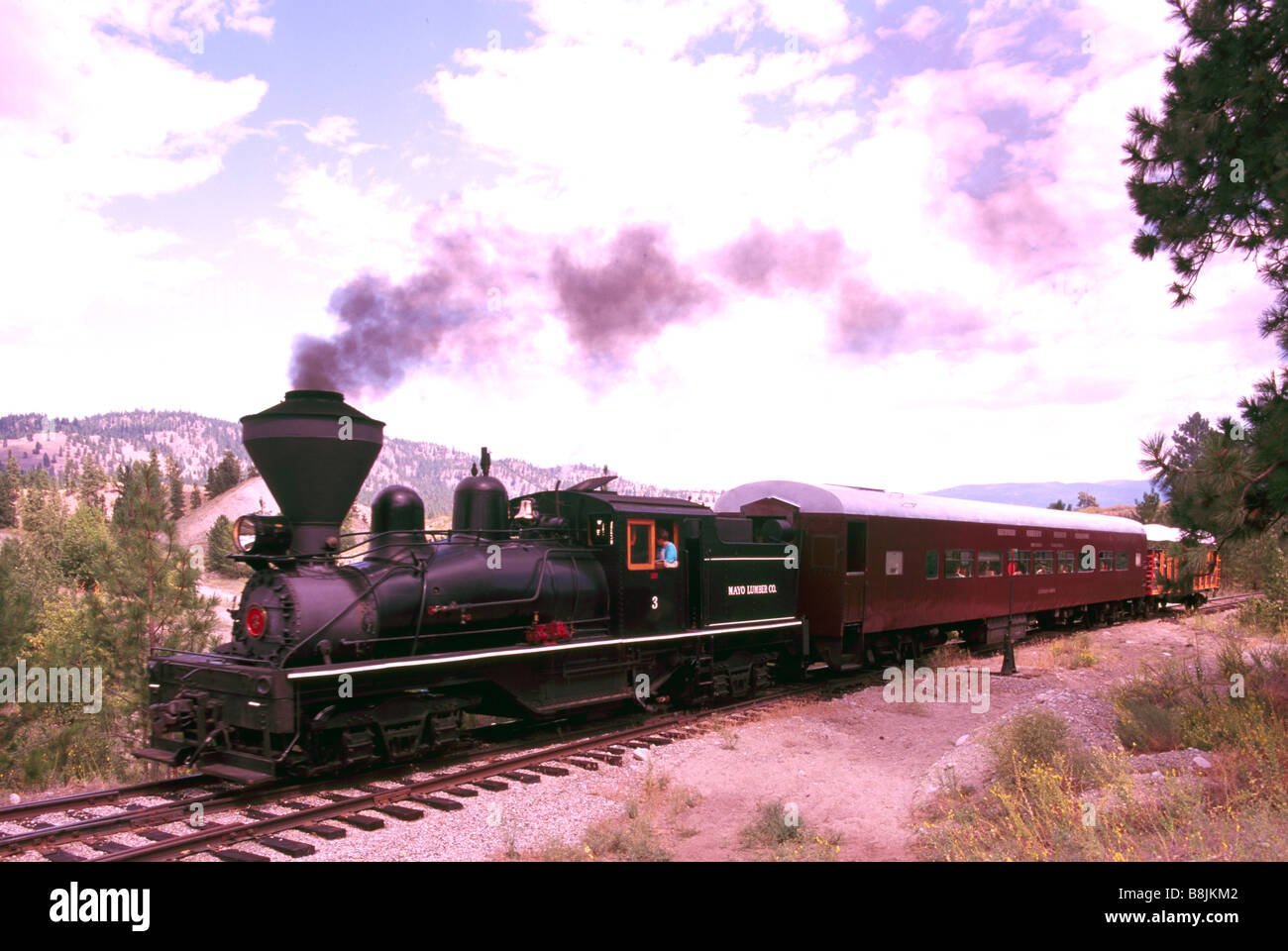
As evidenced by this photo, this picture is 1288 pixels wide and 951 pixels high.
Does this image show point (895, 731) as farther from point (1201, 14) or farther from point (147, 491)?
point (147, 491)

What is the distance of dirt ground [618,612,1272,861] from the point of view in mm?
6965

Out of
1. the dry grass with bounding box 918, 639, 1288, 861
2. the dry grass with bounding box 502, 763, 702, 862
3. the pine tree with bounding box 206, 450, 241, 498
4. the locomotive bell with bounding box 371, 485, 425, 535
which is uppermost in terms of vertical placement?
the pine tree with bounding box 206, 450, 241, 498

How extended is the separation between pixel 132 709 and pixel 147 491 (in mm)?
4945

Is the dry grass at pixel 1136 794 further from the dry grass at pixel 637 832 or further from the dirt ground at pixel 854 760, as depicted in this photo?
the dry grass at pixel 637 832

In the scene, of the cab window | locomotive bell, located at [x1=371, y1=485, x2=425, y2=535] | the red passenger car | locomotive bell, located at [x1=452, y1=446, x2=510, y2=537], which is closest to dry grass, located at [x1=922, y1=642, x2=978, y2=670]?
the red passenger car

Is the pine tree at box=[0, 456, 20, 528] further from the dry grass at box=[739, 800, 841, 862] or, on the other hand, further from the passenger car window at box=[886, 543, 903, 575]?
the dry grass at box=[739, 800, 841, 862]

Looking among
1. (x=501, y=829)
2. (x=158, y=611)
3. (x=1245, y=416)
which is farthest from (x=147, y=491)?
(x=1245, y=416)

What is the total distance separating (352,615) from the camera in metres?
8.19

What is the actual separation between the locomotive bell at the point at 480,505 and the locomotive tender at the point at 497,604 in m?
0.03

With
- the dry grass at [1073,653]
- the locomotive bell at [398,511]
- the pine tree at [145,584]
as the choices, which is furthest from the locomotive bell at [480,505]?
the dry grass at [1073,653]

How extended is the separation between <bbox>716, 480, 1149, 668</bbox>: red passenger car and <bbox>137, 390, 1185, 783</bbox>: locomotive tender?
0.18 feet

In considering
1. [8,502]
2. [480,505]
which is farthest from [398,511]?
[8,502]

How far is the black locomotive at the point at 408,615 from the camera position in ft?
25.9
